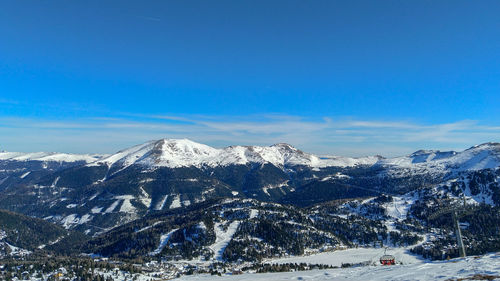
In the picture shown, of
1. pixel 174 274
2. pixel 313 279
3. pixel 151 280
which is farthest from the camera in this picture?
pixel 174 274

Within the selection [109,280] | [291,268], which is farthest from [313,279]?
[109,280]

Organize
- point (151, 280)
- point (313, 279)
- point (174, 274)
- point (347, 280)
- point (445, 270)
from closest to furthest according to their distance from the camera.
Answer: point (445, 270) → point (347, 280) → point (313, 279) → point (151, 280) → point (174, 274)

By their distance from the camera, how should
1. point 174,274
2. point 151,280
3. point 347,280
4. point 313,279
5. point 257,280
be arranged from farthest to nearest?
1. point 174,274
2. point 151,280
3. point 257,280
4. point 313,279
5. point 347,280

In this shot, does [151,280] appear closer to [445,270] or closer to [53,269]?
[53,269]

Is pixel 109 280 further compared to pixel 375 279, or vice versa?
pixel 109 280

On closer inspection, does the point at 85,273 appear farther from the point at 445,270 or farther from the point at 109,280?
the point at 445,270

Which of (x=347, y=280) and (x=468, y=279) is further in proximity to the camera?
(x=347, y=280)

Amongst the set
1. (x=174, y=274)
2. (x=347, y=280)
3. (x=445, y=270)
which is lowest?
(x=174, y=274)

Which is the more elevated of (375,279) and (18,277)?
(375,279)

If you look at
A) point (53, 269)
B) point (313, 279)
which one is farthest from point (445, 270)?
point (53, 269)
